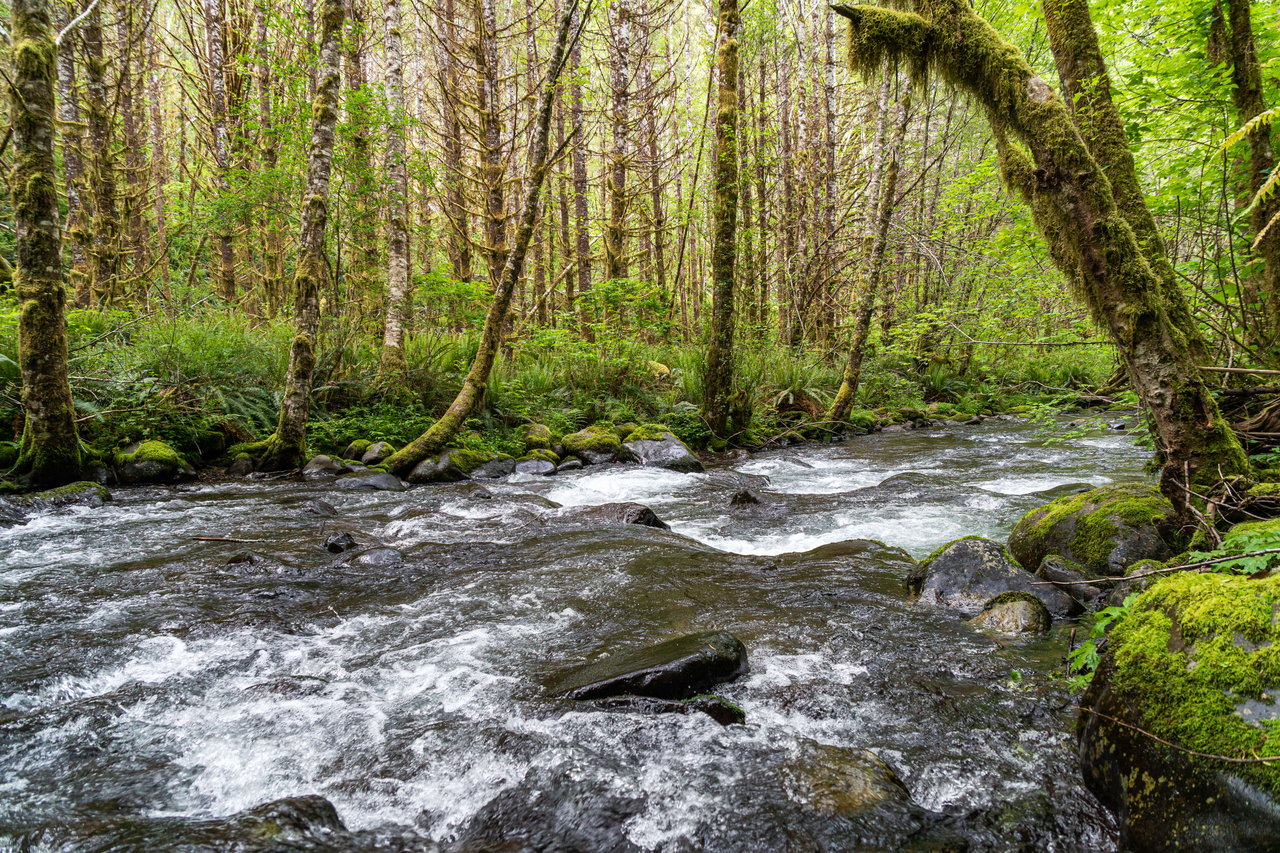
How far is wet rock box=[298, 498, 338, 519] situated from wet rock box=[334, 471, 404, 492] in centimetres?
83

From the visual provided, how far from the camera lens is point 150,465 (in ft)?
23.4

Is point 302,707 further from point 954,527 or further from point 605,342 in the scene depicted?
point 605,342

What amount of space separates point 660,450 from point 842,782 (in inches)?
291

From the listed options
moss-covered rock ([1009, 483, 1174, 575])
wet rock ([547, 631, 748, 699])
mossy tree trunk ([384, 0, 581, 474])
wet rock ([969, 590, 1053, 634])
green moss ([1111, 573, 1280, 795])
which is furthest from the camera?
mossy tree trunk ([384, 0, 581, 474])

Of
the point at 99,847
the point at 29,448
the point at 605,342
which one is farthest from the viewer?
the point at 605,342

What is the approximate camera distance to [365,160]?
945 centimetres

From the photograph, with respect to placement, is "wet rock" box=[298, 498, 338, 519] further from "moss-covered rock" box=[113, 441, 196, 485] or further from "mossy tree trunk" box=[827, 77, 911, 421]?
"mossy tree trunk" box=[827, 77, 911, 421]

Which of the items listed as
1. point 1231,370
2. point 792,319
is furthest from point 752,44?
point 1231,370

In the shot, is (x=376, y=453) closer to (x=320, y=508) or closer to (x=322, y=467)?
(x=322, y=467)

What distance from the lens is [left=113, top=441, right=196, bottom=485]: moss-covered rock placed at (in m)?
7.03

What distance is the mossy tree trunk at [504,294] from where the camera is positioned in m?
7.99

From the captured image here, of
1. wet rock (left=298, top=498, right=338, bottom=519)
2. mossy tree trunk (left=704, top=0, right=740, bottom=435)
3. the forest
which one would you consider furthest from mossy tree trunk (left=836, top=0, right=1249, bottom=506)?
wet rock (left=298, top=498, right=338, bottom=519)

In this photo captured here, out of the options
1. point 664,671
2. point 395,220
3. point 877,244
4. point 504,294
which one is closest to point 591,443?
→ point 504,294

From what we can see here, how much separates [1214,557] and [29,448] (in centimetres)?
920
